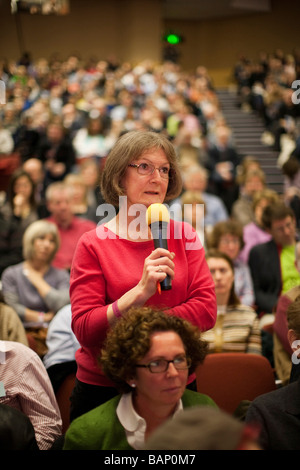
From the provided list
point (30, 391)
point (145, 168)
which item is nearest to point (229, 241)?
point (30, 391)

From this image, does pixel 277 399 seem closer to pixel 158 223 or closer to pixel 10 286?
pixel 158 223

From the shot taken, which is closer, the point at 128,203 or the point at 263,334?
the point at 128,203

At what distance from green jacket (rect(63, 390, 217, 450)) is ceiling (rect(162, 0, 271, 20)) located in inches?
545

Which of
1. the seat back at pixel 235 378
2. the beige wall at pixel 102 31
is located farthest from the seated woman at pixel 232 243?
the beige wall at pixel 102 31

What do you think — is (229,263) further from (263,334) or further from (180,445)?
(180,445)

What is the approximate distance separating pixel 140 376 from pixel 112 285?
0.24m

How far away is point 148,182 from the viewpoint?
1.47 m

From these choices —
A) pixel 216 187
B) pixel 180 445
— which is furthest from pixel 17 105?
pixel 180 445

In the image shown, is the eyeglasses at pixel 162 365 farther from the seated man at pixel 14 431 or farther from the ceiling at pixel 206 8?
the ceiling at pixel 206 8

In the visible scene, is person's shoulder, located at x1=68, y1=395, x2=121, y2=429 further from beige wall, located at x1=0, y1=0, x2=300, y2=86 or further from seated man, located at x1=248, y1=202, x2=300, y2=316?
beige wall, located at x1=0, y1=0, x2=300, y2=86

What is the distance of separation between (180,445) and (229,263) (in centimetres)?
199

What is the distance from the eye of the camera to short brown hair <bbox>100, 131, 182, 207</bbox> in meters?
1.49

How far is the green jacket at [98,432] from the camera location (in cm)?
136

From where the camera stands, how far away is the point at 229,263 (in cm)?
282
